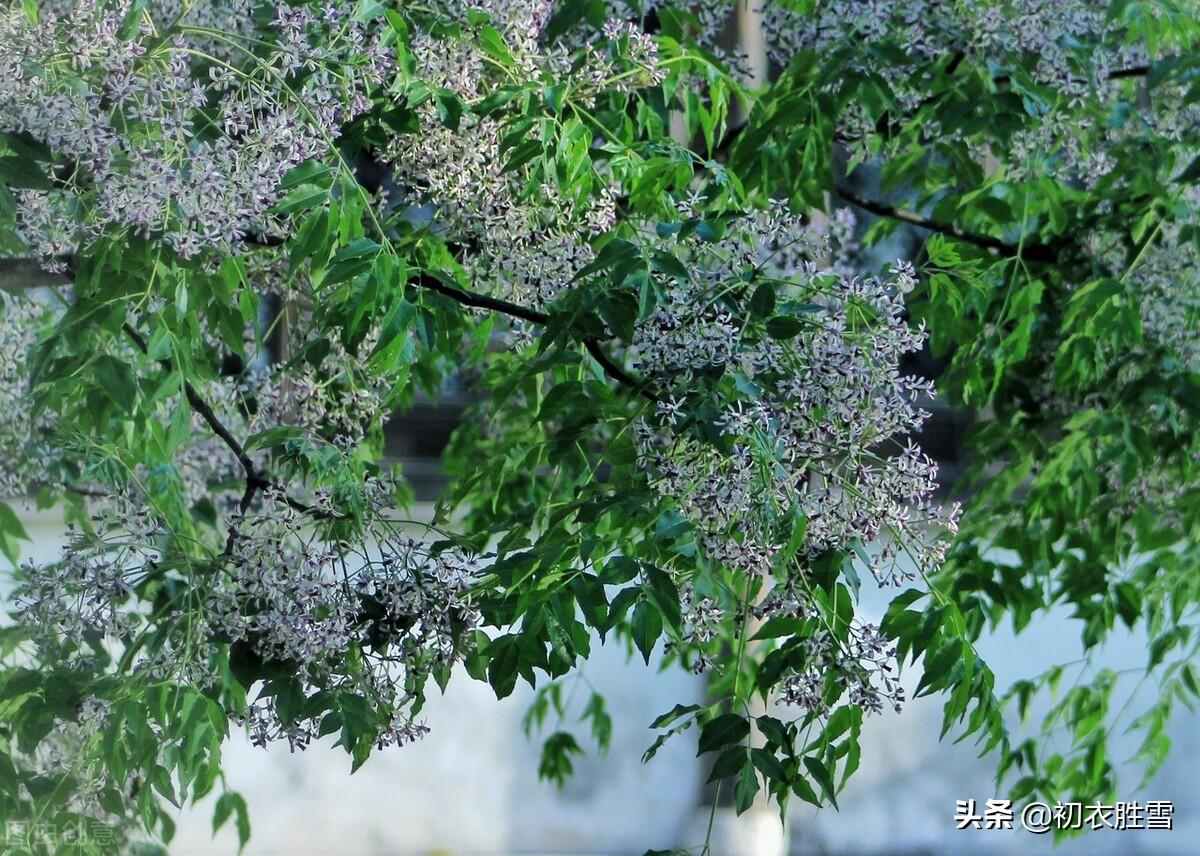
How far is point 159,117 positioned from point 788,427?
0.59 metres

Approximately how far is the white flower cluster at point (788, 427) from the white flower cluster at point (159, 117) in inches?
13.4

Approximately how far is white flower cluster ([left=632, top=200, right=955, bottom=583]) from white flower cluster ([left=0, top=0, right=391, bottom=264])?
13.4 inches

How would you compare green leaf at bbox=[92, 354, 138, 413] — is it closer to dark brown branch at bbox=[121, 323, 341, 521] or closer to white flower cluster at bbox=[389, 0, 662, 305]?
dark brown branch at bbox=[121, 323, 341, 521]

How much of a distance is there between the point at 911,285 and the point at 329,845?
308 centimetres

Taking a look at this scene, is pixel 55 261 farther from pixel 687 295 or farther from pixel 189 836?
pixel 189 836

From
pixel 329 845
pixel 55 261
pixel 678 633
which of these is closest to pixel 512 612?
pixel 678 633

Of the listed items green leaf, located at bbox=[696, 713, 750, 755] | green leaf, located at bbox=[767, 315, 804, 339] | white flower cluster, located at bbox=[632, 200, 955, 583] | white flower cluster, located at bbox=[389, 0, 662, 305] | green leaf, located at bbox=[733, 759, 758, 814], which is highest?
white flower cluster, located at bbox=[389, 0, 662, 305]

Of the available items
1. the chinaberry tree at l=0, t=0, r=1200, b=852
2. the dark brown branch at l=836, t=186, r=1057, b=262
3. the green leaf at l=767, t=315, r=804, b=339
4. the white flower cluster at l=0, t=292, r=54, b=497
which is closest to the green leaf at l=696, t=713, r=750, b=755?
the chinaberry tree at l=0, t=0, r=1200, b=852

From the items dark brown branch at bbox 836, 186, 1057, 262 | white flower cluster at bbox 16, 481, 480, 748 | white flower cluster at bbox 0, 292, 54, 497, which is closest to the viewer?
white flower cluster at bbox 16, 481, 480, 748

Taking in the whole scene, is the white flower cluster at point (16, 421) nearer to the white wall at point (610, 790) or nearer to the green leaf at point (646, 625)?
the green leaf at point (646, 625)

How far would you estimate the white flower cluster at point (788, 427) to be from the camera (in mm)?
1130

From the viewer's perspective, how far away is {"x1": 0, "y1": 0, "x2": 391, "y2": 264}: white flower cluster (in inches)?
45.9

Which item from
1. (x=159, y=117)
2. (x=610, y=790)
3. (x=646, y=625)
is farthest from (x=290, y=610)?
Answer: (x=610, y=790)

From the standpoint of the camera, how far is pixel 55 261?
131cm
